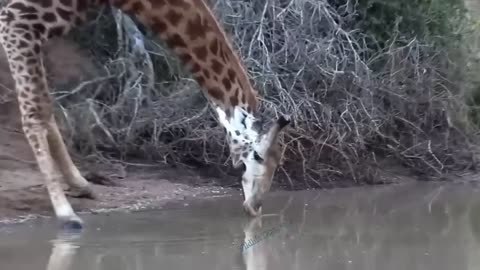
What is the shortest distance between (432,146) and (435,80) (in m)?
0.66

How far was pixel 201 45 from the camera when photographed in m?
7.27

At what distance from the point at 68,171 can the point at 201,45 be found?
1.37m

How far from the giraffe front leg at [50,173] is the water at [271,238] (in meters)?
0.11

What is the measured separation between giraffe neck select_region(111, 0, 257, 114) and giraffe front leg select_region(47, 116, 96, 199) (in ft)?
3.46

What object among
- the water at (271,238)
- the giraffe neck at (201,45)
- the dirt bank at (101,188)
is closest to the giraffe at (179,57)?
the giraffe neck at (201,45)

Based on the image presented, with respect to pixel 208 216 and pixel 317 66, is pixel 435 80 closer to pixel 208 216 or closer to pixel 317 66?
pixel 317 66

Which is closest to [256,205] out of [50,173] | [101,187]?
[101,187]

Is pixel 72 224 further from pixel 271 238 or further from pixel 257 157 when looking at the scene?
pixel 257 157

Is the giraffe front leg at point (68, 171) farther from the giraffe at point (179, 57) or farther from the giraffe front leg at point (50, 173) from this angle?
the giraffe front leg at point (50, 173)

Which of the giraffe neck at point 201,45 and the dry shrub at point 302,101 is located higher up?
the giraffe neck at point 201,45

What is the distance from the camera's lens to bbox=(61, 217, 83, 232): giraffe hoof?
6.32 meters

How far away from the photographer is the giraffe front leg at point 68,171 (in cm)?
724

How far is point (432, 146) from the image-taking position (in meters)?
9.74

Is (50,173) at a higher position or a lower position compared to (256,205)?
higher
